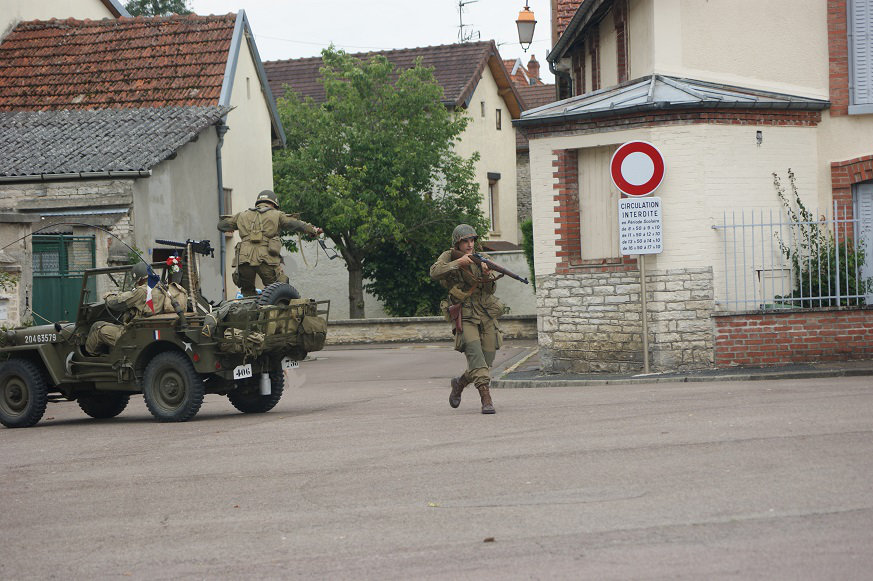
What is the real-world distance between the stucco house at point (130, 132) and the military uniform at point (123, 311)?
691cm

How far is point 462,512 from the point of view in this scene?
7184mm

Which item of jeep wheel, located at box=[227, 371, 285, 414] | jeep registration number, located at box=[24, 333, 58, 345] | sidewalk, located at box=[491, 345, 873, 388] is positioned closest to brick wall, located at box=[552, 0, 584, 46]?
sidewalk, located at box=[491, 345, 873, 388]

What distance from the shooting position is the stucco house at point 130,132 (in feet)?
79.1

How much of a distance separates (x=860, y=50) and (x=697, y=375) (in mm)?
5792

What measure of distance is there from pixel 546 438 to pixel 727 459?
1.98 metres

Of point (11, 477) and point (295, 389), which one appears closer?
point (11, 477)

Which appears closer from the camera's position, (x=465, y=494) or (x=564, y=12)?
(x=465, y=494)

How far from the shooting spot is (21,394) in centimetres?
1396

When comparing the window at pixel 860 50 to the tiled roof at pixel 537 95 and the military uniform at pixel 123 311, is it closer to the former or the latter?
the military uniform at pixel 123 311

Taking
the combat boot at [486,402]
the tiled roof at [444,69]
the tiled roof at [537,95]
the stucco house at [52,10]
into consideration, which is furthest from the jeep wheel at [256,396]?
the tiled roof at [537,95]


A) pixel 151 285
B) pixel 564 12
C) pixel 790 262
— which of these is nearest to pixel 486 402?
pixel 151 285

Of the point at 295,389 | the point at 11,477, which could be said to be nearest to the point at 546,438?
the point at 11,477

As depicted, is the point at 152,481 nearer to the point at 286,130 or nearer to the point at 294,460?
the point at 294,460

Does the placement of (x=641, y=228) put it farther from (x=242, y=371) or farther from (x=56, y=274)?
(x=56, y=274)
